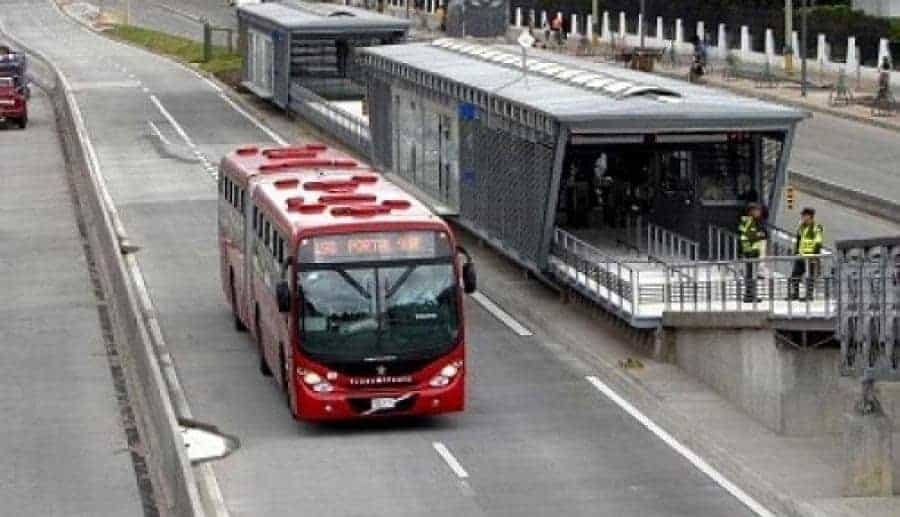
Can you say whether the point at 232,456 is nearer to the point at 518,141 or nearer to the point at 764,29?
the point at 518,141

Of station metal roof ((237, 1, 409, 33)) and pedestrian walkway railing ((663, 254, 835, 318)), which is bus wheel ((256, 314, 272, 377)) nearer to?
pedestrian walkway railing ((663, 254, 835, 318))

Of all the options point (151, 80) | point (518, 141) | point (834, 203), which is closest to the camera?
point (518, 141)

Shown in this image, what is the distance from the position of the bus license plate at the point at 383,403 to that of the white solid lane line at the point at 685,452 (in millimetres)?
3027

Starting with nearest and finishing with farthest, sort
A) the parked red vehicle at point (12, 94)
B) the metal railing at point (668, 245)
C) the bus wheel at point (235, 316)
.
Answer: the bus wheel at point (235, 316)
the metal railing at point (668, 245)
the parked red vehicle at point (12, 94)

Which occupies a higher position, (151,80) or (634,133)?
(634,133)

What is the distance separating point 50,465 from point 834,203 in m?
27.6

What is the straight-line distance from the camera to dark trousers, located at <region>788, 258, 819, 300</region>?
99.2 ft

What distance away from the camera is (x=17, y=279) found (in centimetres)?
4438

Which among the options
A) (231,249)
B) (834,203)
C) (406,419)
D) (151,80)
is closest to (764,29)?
(151,80)

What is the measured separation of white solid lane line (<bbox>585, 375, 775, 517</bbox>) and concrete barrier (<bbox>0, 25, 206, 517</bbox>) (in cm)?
543

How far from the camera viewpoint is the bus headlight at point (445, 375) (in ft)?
92.3

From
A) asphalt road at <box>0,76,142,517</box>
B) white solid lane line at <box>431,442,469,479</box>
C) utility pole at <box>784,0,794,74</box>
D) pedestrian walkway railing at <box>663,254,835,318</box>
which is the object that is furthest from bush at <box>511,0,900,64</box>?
white solid lane line at <box>431,442,469,479</box>

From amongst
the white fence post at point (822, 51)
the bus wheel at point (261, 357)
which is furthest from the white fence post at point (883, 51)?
the bus wheel at point (261, 357)

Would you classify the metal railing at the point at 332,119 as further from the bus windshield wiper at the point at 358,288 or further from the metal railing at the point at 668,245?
the bus windshield wiper at the point at 358,288
